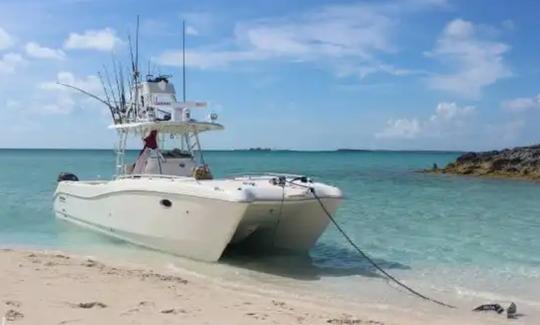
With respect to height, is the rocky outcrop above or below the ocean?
above

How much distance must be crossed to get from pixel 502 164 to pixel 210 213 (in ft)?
144

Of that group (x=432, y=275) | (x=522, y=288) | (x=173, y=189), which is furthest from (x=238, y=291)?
(x=522, y=288)

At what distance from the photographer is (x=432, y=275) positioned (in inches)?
461

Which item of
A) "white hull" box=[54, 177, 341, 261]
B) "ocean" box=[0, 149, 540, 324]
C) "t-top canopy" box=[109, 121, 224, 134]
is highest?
"t-top canopy" box=[109, 121, 224, 134]

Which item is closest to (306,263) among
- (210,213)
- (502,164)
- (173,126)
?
(210,213)

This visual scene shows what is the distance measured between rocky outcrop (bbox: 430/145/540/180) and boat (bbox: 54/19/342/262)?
36.0 meters

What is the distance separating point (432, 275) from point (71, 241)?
340 inches

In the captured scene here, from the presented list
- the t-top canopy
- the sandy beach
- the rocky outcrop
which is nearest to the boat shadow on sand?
the sandy beach

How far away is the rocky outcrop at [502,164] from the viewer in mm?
47812

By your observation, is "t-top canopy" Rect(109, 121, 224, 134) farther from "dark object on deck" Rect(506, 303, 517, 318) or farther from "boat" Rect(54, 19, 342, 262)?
"dark object on deck" Rect(506, 303, 517, 318)

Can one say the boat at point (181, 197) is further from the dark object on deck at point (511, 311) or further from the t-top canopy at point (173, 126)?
the dark object on deck at point (511, 311)

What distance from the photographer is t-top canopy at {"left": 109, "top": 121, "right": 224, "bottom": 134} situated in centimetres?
1497

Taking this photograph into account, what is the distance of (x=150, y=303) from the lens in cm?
823

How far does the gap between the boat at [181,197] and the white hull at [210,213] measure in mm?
20
